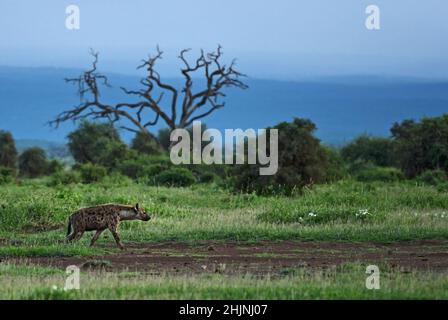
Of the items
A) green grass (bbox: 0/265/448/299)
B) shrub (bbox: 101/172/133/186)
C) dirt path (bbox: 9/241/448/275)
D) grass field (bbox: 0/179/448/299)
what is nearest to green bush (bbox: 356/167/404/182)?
grass field (bbox: 0/179/448/299)

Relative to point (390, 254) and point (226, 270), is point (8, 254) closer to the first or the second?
point (226, 270)

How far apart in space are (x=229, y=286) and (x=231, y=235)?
588 centimetres

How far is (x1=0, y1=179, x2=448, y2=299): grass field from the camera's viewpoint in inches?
425

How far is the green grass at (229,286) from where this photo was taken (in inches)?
412

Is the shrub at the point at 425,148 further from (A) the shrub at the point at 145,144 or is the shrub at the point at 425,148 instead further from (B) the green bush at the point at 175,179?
(A) the shrub at the point at 145,144

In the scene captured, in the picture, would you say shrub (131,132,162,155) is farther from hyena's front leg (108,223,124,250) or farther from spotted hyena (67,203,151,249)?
hyena's front leg (108,223,124,250)

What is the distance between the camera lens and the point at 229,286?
1106 cm

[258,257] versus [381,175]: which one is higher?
[381,175]

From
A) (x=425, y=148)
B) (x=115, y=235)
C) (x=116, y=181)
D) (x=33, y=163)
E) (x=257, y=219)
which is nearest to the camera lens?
(x=115, y=235)

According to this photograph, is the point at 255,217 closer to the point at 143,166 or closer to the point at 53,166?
the point at 143,166

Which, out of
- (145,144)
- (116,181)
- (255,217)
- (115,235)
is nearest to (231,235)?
(115,235)

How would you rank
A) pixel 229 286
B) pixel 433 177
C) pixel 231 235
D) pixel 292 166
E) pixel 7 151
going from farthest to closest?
pixel 7 151
pixel 433 177
pixel 292 166
pixel 231 235
pixel 229 286

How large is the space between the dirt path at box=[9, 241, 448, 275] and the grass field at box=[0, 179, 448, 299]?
0.50 ft

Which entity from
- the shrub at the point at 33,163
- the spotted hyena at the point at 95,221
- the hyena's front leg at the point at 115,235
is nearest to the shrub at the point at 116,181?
the spotted hyena at the point at 95,221
